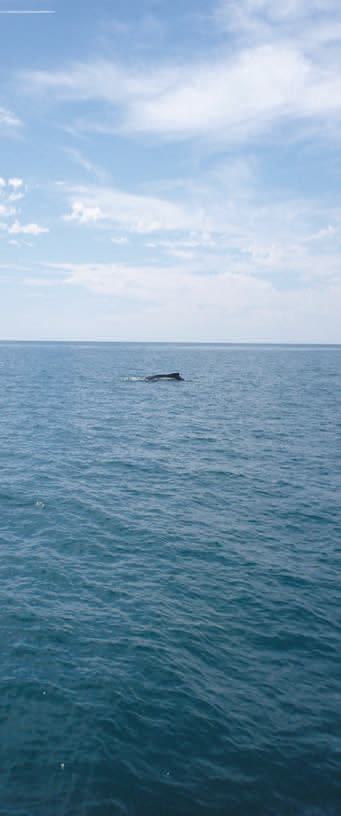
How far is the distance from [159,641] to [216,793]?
14.7ft

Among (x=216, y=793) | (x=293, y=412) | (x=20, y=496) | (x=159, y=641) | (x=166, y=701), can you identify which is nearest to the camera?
(x=216, y=793)

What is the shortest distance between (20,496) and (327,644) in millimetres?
16895

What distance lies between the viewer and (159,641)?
13.3 m

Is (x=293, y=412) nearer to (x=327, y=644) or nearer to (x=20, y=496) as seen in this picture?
(x=20, y=496)

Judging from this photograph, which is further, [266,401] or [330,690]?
[266,401]

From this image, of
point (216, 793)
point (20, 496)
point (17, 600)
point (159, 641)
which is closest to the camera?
point (216, 793)

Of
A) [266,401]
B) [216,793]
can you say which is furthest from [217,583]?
[266,401]

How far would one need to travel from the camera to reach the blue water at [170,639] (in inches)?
368

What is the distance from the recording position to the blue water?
934 cm

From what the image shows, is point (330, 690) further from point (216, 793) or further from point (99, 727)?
point (99, 727)

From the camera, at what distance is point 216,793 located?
9086 millimetres

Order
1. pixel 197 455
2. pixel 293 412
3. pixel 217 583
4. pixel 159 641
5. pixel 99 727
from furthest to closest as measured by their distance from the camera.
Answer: pixel 293 412
pixel 197 455
pixel 217 583
pixel 159 641
pixel 99 727

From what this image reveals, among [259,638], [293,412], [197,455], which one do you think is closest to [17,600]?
[259,638]

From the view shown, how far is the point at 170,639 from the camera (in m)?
13.4
